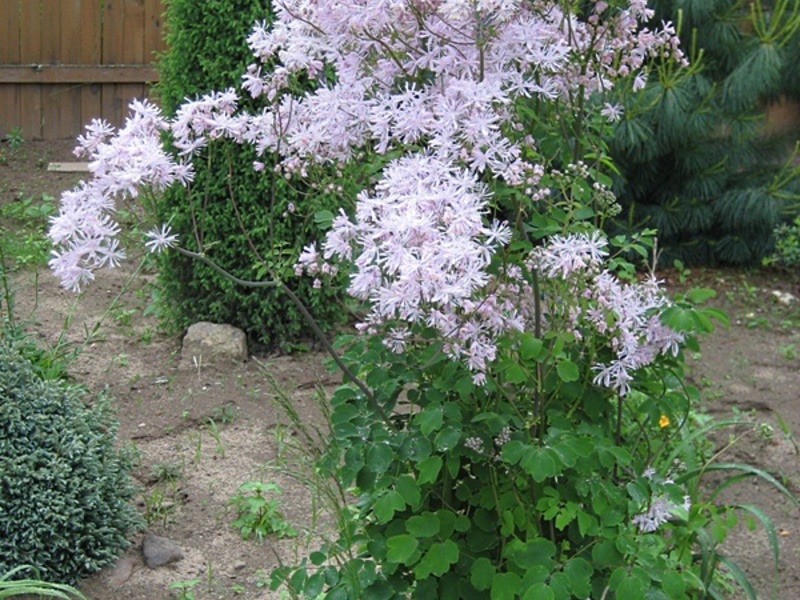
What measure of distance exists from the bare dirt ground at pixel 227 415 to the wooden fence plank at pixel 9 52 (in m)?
3.57

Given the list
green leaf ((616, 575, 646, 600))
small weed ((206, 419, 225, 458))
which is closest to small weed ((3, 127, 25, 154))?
small weed ((206, 419, 225, 458))

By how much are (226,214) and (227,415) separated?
1068mm

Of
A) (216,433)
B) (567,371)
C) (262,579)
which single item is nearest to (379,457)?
(567,371)

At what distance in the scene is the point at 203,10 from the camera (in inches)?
208

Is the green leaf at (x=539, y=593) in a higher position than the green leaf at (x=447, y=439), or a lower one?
lower

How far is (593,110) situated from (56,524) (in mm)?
1938

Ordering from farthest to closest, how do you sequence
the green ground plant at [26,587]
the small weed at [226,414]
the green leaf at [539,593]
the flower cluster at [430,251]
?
the small weed at [226,414] → the green ground plant at [26,587] → the green leaf at [539,593] → the flower cluster at [430,251]

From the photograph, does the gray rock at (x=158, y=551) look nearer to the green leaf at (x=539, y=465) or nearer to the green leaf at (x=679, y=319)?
the green leaf at (x=539, y=465)

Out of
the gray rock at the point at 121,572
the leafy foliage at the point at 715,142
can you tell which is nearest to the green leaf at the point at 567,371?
the gray rock at the point at 121,572

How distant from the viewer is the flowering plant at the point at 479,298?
226cm

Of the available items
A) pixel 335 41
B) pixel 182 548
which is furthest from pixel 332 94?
pixel 182 548

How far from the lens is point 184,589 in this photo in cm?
343

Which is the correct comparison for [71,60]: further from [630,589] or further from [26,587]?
[630,589]

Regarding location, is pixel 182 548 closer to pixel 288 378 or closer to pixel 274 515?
pixel 274 515
